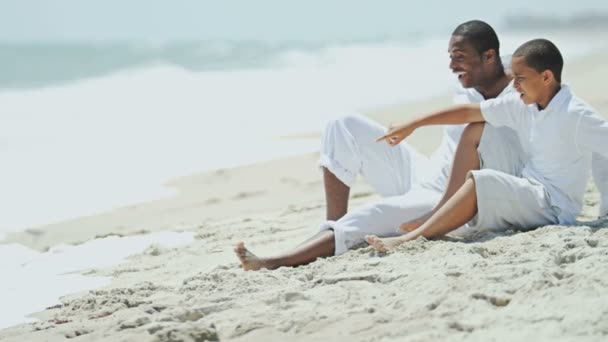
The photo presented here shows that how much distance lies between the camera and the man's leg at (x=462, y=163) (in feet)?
13.3

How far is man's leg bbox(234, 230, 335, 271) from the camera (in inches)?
153

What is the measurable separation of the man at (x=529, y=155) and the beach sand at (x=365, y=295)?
10 cm

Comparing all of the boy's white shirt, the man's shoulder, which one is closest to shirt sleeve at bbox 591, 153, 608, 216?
the boy's white shirt

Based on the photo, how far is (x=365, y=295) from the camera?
130 inches

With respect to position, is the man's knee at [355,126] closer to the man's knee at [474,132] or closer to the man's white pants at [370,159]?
the man's white pants at [370,159]

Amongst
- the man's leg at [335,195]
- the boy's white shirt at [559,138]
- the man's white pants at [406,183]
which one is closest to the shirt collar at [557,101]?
the boy's white shirt at [559,138]

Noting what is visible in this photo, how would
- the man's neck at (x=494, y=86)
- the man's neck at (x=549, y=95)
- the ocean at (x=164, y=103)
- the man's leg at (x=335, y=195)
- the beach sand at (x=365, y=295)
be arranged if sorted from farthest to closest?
the ocean at (x=164, y=103)
the man's leg at (x=335, y=195)
the man's neck at (x=494, y=86)
the man's neck at (x=549, y=95)
the beach sand at (x=365, y=295)

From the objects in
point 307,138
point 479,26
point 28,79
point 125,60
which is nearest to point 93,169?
point 307,138

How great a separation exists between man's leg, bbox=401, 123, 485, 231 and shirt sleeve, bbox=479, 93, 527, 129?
9cm

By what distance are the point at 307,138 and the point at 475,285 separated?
22.2 feet

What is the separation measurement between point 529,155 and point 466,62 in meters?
0.48

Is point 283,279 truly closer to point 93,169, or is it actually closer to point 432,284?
point 432,284

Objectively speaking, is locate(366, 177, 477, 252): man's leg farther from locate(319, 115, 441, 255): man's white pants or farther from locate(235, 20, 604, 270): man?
locate(319, 115, 441, 255): man's white pants

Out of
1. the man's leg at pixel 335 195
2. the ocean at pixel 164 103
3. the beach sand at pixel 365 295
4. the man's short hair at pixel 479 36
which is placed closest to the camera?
the beach sand at pixel 365 295
